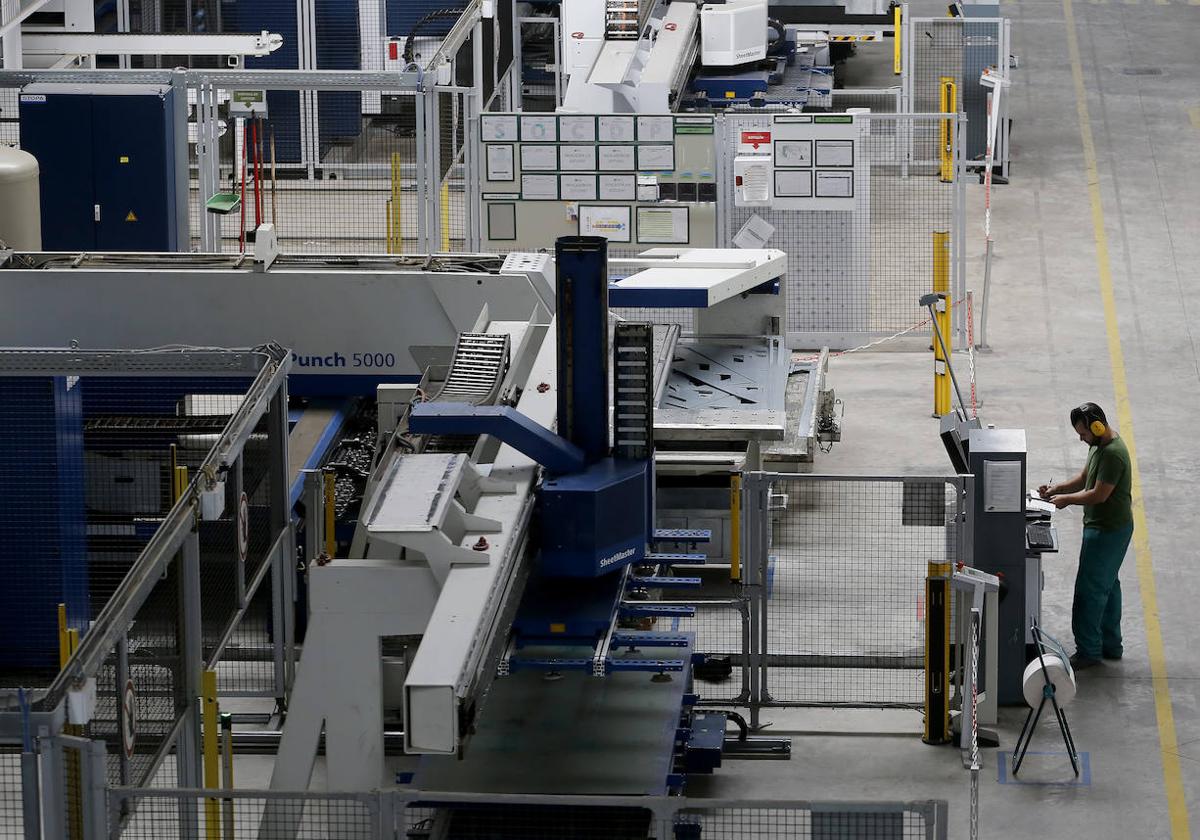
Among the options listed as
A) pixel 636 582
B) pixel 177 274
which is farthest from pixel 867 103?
pixel 636 582

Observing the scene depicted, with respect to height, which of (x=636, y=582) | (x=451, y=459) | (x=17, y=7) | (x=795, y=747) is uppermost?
(x=17, y=7)

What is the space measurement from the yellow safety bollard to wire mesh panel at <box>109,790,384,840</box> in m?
3.11

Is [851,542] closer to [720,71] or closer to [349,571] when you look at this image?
[349,571]

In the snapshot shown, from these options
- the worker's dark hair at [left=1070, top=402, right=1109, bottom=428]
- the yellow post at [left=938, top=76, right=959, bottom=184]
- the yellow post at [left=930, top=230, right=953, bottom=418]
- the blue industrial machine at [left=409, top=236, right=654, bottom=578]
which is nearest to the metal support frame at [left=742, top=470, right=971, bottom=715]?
the worker's dark hair at [left=1070, top=402, right=1109, bottom=428]

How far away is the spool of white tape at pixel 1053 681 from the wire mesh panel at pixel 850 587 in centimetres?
70

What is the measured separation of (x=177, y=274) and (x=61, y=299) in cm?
65

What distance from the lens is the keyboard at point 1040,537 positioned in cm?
1089

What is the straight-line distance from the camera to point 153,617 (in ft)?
26.9

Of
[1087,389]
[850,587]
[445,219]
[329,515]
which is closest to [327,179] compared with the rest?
[445,219]

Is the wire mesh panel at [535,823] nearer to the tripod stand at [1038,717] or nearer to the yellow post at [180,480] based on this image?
the yellow post at [180,480]

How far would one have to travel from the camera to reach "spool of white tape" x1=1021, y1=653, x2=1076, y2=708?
1007 cm

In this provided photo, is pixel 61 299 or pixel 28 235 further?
pixel 28 235

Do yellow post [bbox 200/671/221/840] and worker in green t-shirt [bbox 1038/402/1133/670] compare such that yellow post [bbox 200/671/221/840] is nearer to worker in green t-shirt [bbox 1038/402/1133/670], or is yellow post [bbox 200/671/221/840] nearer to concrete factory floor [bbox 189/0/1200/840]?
concrete factory floor [bbox 189/0/1200/840]

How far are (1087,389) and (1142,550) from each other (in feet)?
10.7
